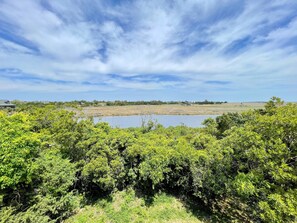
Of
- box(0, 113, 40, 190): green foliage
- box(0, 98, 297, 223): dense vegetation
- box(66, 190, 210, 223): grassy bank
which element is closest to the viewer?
box(0, 98, 297, 223): dense vegetation

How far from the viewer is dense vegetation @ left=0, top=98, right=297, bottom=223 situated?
645cm

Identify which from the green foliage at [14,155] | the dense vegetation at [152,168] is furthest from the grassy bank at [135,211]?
the green foliage at [14,155]

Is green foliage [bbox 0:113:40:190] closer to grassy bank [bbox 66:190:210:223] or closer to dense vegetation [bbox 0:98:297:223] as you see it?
dense vegetation [bbox 0:98:297:223]

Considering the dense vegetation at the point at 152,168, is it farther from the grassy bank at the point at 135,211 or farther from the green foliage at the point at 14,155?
the grassy bank at the point at 135,211

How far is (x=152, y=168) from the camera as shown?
10.1 meters

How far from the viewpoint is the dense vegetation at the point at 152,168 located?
6.45 metres

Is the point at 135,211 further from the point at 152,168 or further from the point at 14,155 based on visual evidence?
the point at 14,155

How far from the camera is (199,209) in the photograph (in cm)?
1012

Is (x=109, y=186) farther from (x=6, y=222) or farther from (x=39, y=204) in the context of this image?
(x=6, y=222)

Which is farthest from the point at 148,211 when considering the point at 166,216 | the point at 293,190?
the point at 293,190

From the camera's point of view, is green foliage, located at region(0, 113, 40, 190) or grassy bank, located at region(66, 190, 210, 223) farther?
grassy bank, located at region(66, 190, 210, 223)

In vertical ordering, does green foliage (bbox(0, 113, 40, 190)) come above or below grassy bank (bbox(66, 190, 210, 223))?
above

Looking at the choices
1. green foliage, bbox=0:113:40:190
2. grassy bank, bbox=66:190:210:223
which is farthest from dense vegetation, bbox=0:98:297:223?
grassy bank, bbox=66:190:210:223

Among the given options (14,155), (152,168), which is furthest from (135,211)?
(14,155)
